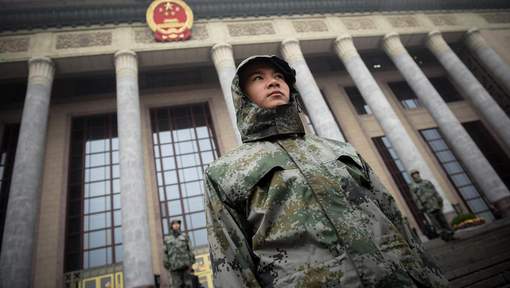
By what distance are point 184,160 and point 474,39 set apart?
1412 centimetres

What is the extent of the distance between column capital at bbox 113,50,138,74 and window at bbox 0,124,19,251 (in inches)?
204

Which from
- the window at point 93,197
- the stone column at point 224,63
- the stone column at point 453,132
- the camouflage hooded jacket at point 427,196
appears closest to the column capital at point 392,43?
the stone column at point 453,132

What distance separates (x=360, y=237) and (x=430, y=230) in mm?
9758

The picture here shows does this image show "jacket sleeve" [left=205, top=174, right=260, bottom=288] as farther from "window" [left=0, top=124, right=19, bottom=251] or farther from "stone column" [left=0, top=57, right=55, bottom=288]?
"window" [left=0, top=124, right=19, bottom=251]

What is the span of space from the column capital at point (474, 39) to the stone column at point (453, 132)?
4.12 m

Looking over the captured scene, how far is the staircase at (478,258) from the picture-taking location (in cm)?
360

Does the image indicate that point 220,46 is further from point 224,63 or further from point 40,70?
point 40,70

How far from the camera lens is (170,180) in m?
10.8

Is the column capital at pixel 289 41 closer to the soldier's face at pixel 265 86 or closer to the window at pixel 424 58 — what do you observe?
the window at pixel 424 58

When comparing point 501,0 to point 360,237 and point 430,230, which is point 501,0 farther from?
point 360,237

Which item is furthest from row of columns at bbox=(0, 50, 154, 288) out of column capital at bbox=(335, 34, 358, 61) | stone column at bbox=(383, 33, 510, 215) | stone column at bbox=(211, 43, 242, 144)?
stone column at bbox=(383, 33, 510, 215)

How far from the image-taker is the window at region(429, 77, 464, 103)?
14.9 m

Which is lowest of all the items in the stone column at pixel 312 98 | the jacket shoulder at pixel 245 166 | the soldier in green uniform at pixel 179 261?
the jacket shoulder at pixel 245 166

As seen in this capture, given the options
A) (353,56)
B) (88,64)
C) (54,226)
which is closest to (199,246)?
(54,226)
